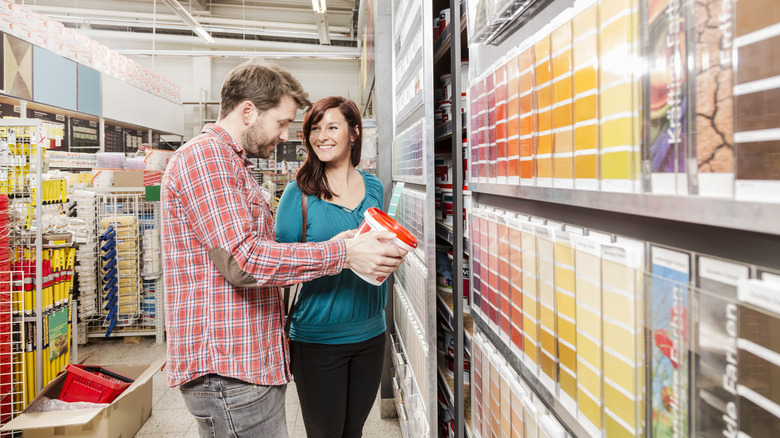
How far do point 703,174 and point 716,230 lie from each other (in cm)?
9

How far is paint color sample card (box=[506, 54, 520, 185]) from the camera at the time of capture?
3.42ft

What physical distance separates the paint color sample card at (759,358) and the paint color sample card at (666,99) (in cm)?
14

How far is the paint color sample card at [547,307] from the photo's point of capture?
882 millimetres

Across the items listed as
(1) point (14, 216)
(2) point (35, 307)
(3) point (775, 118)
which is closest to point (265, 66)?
(3) point (775, 118)

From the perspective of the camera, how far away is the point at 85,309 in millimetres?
4898

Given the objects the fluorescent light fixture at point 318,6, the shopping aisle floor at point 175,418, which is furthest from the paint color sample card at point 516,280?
the fluorescent light fixture at point 318,6

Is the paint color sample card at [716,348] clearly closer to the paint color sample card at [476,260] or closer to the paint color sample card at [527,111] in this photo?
the paint color sample card at [527,111]

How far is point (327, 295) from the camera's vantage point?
74.2 inches

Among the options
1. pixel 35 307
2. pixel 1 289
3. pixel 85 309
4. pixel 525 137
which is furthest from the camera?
pixel 85 309

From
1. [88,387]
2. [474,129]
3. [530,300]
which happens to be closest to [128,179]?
[88,387]

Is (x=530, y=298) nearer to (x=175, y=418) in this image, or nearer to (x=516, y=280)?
(x=516, y=280)

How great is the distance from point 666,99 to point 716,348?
287mm

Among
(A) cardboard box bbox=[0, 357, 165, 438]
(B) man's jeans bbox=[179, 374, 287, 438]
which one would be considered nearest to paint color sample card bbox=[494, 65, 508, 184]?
(B) man's jeans bbox=[179, 374, 287, 438]

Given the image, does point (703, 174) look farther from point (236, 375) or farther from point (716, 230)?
point (236, 375)
